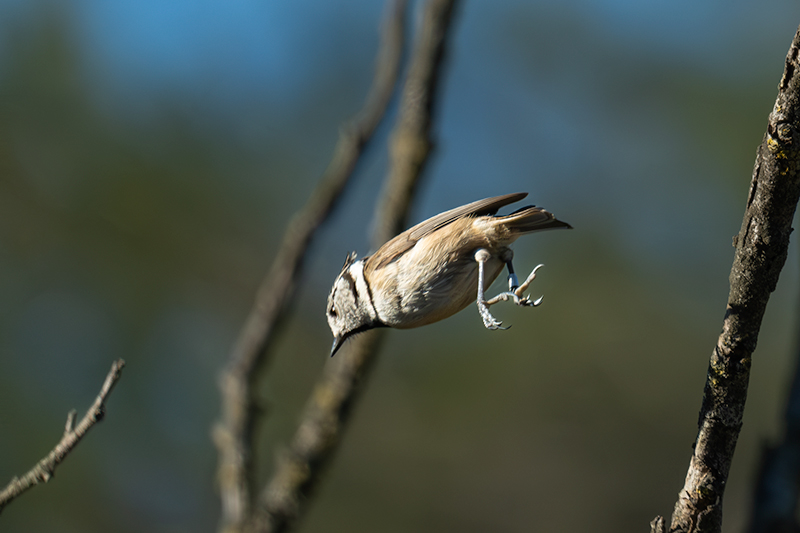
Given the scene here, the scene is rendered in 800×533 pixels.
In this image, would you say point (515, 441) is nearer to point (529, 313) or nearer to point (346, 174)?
point (529, 313)

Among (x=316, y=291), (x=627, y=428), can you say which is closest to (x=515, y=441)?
(x=627, y=428)

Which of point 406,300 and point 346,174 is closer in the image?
point 406,300

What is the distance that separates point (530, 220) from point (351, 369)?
7.16 feet

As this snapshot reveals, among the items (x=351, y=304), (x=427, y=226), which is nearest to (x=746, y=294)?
(x=427, y=226)

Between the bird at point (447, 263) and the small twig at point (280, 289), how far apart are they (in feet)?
4.13


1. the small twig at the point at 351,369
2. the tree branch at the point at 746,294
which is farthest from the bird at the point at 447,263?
the small twig at the point at 351,369

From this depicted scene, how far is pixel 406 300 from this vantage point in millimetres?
2400

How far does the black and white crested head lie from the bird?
0.5 inches

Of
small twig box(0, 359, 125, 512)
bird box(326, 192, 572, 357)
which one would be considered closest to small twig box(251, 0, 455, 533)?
bird box(326, 192, 572, 357)

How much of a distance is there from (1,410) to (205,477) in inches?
82.9

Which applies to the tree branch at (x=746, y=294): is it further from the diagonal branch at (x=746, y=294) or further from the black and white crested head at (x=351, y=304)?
the black and white crested head at (x=351, y=304)

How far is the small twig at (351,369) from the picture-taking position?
374 cm

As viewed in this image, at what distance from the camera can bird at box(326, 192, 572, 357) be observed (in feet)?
7.70

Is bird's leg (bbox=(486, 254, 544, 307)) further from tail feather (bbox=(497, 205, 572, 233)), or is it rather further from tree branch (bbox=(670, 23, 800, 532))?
tree branch (bbox=(670, 23, 800, 532))
